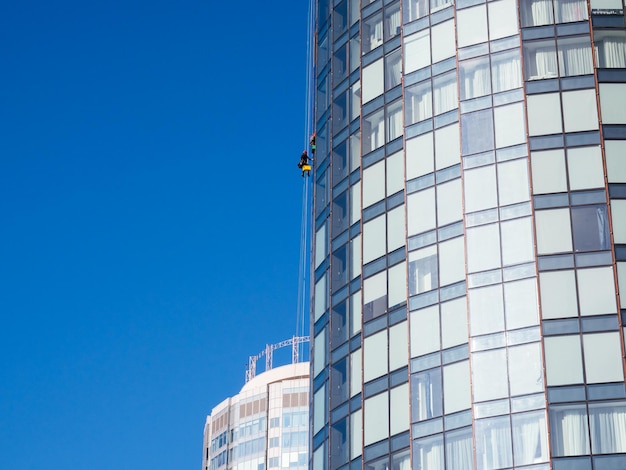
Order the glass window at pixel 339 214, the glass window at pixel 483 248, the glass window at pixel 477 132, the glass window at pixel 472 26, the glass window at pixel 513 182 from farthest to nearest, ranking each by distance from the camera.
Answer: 1. the glass window at pixel 339 214
2. the glass window at pixel 472 26
3. the glass window at pixel 477 132
4. the glass window at pixel 513 182
5. the glass window at pixel 483 248

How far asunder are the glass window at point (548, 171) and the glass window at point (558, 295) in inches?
205

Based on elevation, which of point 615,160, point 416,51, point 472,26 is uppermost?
point 472,26

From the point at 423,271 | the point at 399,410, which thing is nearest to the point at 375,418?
the point at 399,410

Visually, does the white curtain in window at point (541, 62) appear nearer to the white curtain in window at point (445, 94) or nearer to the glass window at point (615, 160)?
the white curtain in window at point (445, 94)

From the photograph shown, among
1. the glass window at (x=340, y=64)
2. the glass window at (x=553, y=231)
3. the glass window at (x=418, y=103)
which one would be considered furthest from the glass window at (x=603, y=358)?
the glass window at (x=340, y=64)

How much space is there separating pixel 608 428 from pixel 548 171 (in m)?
15.4

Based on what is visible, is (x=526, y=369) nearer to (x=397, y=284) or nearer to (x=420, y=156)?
(x=397, y=284)

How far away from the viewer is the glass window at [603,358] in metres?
71.8

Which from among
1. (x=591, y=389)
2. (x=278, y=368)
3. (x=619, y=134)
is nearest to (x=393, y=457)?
(x=591, y=389)

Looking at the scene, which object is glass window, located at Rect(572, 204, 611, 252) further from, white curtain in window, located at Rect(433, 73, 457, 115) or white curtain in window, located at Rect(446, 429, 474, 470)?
white curtain in window, located at Rect(446, 429, 474, 470)

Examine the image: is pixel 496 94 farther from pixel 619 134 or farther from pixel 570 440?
pixel 570 440

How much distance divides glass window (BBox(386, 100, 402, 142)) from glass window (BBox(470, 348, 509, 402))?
16.9 metres

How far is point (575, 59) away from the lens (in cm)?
8138

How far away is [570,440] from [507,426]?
353cm
